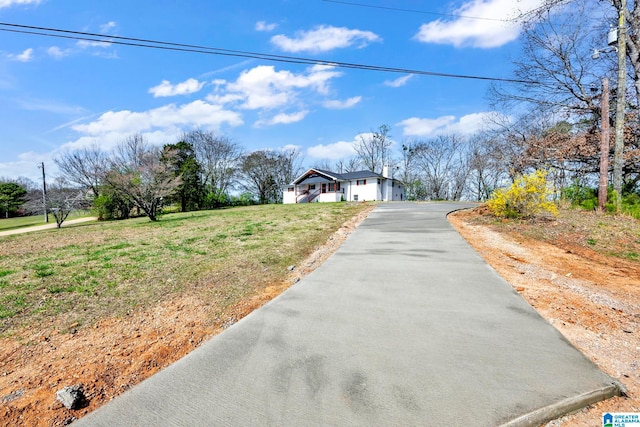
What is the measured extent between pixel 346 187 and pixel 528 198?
25706 mm

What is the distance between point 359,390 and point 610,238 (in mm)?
8551

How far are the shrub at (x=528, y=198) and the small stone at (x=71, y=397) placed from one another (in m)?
10.8

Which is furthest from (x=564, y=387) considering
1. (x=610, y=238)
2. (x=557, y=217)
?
(x=557, y=217)

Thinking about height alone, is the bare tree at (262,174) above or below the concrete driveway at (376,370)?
above

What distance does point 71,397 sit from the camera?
1946mm

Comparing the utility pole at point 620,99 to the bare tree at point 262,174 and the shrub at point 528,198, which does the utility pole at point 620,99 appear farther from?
the bare tree at point 262,174

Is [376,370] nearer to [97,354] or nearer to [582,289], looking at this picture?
[97,354]

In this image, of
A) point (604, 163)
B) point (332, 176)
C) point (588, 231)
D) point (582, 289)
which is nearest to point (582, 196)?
point (604, 163)

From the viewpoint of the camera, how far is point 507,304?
11.0ft

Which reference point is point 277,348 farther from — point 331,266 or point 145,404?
point 331,266

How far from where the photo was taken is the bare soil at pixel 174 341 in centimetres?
200

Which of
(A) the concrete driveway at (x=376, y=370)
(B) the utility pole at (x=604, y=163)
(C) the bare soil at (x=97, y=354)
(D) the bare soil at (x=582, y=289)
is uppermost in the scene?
(B) the utility pole at (x=604, y=163)

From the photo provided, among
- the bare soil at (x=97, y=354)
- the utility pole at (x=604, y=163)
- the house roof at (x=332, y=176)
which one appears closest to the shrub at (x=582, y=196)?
the utility pole at (x=604, y=163)

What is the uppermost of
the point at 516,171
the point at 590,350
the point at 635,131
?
the point at 635,131
